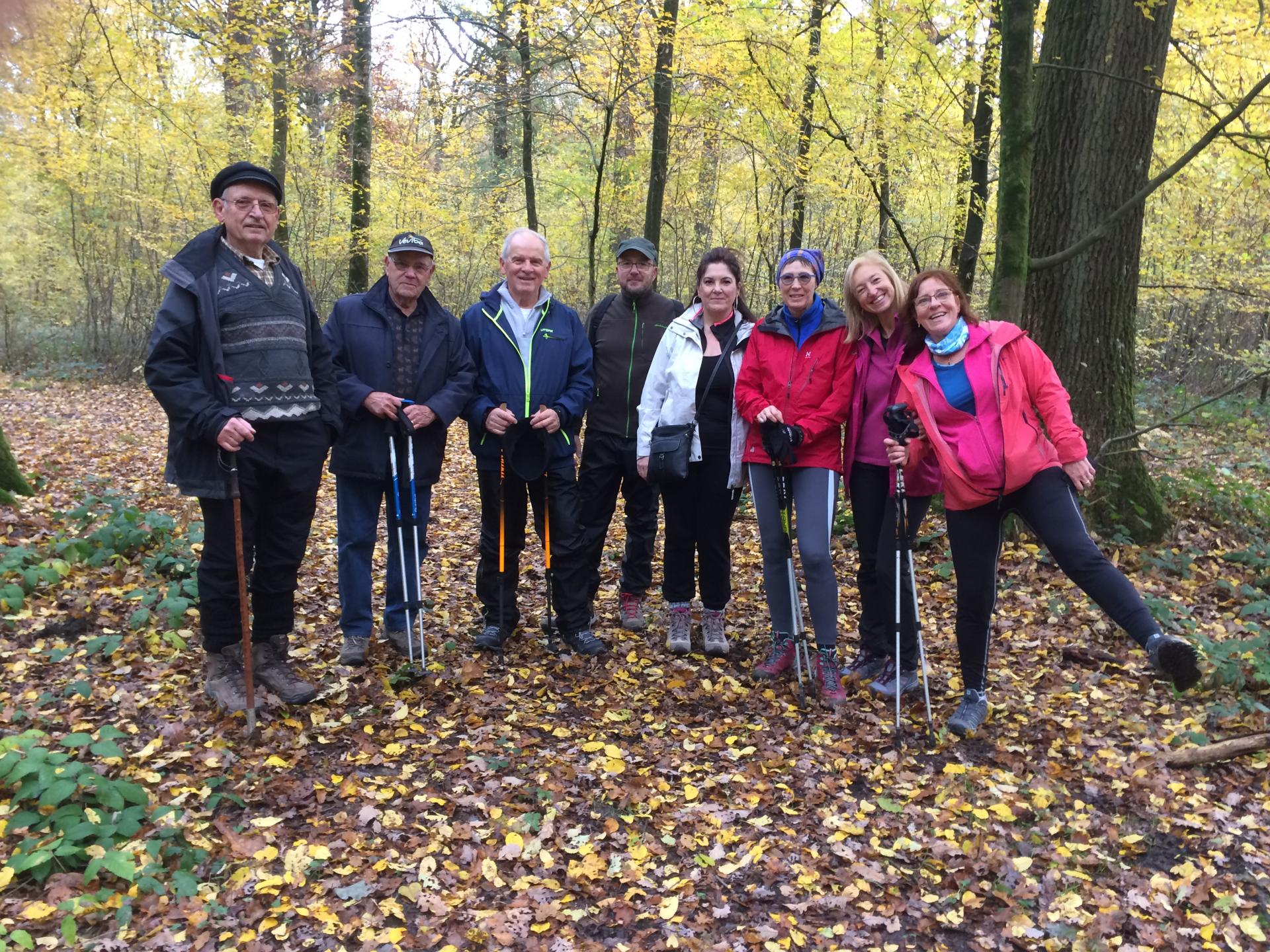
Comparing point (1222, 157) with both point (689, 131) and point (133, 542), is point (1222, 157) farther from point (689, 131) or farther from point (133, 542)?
point (133, 542)

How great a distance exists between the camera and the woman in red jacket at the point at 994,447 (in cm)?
353

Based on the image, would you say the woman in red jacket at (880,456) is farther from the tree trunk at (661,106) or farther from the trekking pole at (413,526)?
the tree trunk at (661,106)

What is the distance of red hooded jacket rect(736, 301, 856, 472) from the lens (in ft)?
13.5

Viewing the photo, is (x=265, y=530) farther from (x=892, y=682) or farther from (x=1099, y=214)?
(x=1099, y=214)

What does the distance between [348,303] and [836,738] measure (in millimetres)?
3358

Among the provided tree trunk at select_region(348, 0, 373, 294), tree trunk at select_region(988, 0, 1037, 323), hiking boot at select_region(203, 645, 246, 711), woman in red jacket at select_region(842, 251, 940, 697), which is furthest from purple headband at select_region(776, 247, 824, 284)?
tree trunk at select_region(348, 0, 373, 294)

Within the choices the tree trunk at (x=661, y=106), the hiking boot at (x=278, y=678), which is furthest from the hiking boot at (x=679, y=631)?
the tree trunk at (x=661, y=106)

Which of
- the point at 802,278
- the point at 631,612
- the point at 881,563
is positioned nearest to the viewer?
the point at 802,278

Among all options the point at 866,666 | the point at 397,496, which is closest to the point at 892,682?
the point at 866,666

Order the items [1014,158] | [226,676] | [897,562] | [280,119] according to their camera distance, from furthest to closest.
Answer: [280,119] → [1014,158] → [897,562] → [226,676]

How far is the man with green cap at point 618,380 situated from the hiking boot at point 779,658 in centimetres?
113

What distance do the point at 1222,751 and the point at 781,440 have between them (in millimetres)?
2377

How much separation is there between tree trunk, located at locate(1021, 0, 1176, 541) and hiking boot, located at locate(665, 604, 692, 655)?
337 cm

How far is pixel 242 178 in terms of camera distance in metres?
3.56
